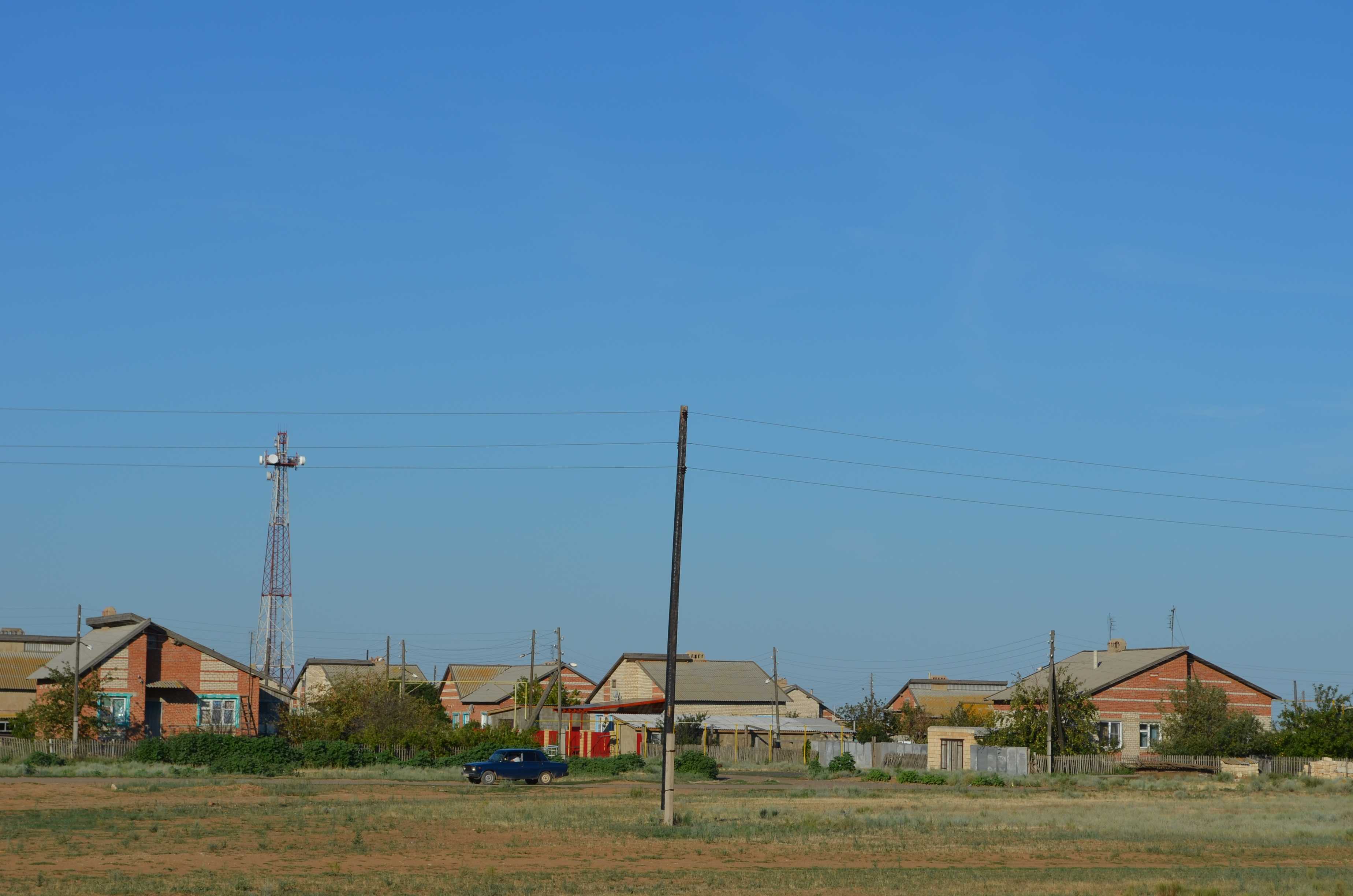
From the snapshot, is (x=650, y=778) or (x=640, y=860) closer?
(x=640, y=860)

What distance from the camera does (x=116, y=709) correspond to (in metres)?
78.1

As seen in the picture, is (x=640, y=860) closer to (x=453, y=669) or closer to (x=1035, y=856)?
(x=1035, y=856)

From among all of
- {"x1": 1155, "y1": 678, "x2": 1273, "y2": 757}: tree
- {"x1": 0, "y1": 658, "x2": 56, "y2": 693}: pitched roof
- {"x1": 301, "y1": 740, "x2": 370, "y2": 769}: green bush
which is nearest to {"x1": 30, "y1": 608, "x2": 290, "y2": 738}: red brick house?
{"x1": 0, "y1": 658, "x2": 56, "y2": 693}: pitched roof

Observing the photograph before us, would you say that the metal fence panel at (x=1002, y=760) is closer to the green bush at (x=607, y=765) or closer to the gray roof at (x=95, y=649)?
the green bush at (x=607, y=765)

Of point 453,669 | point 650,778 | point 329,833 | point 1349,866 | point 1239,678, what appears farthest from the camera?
point 453,669

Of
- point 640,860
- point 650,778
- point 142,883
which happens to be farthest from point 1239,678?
point 142,883

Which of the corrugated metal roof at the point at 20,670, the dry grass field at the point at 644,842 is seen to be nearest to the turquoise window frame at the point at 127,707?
the corrugated metal roof at the point at 20,670

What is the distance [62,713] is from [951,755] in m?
50.1

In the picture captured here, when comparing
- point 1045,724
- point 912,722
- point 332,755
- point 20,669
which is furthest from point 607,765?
point 20,669

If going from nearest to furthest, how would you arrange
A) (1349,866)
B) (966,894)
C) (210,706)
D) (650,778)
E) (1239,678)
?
(966,894)
(1349,866)
(650,778)
(210,706)
(1239,678)

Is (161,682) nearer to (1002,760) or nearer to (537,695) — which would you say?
(537,695)

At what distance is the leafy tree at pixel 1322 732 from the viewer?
7288 cm

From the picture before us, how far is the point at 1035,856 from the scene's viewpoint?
102ft

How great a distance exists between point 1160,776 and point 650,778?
27.1 m
